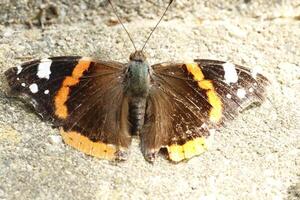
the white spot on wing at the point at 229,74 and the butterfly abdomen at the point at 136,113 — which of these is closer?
the butterfly abdomen at the point at 136,113

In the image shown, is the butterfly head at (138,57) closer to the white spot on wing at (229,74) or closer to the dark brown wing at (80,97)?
the dark brown wing at (80,97)

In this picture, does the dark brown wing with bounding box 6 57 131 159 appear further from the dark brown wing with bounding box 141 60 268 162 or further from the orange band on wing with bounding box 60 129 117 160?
the dark brown wing with bounding box 141 60 268 162

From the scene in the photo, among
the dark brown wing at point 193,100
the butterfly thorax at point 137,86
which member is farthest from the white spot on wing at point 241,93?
the butterfly thorax at point 137,86

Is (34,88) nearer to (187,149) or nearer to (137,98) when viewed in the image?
(137,98)

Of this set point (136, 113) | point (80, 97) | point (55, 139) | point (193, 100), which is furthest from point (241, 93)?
point (55, 139)

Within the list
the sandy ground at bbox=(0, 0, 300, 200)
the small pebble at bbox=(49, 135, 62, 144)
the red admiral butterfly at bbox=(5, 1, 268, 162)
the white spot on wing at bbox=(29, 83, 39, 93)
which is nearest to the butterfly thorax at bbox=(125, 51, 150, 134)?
the red admiral butterfly at bbox=(5, 1, 268, 162)

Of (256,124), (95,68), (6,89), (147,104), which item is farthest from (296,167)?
(6,89)

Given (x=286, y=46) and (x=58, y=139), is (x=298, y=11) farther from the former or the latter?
(x=58, y=139)
